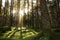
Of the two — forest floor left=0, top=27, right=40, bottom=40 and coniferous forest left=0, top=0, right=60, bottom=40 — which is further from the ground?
coniferous forest left=0, top=0, right=60, bottom=40

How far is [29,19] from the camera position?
402cm

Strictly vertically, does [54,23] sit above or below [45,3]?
below

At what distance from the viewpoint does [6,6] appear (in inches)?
161

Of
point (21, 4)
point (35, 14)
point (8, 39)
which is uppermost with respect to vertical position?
point (21, 4)

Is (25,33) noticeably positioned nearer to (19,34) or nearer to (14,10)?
(19,34)

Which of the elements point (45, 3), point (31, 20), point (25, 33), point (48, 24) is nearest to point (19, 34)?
point (25, 33)

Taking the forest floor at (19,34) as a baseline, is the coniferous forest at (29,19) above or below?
above

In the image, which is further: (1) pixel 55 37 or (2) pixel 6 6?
(2) pixel 6 6

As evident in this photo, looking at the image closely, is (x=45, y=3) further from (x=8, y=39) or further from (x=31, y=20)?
(x=8, y=39)

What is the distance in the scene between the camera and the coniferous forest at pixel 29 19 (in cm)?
390

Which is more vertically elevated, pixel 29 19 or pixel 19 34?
pixel 29 19

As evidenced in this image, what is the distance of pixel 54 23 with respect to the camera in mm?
3939

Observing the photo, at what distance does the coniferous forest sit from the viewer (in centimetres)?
390

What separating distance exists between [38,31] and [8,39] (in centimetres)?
81
